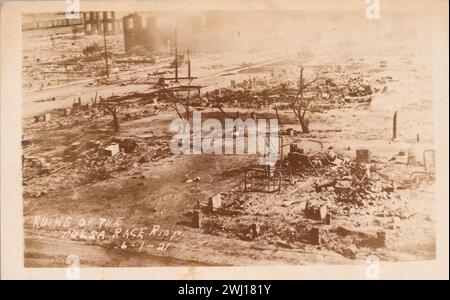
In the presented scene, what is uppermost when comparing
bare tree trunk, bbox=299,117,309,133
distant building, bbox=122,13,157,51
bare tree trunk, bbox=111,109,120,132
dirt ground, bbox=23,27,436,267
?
distant building, bbox=122,13,157,51

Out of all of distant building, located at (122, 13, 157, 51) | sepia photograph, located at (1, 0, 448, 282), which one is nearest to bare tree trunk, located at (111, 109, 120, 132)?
sepia photograph, located at (1, 0, 448, 282)

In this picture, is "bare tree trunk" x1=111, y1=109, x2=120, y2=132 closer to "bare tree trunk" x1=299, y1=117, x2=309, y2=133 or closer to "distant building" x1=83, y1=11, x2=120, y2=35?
"distant building" x1=83, y1=11, x2=120, y2=35

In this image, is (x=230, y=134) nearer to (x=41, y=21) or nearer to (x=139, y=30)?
(x=139, y=30)

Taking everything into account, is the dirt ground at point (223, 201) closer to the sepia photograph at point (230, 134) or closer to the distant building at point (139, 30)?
the sepia photograph at point (230, 134)

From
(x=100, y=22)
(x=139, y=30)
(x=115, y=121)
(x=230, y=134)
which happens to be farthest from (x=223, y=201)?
(x=100, y=22)

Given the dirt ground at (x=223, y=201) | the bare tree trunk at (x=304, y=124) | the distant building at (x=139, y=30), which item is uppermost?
the distant building at (x=139, y=30)

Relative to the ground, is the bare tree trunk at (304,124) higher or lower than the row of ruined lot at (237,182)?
higher

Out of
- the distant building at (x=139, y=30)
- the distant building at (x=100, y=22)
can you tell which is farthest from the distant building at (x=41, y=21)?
the distant building at (x=139, y=30)

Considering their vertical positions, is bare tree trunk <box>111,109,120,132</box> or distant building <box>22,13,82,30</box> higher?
distant building <box>22,13,82,30</box>
